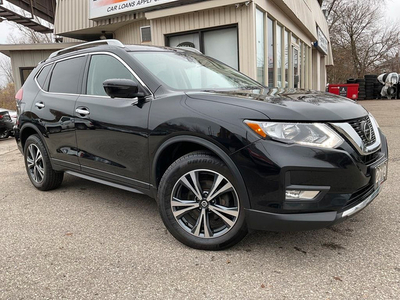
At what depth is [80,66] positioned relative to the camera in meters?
3.79

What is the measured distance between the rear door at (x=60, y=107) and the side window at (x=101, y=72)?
187 mm

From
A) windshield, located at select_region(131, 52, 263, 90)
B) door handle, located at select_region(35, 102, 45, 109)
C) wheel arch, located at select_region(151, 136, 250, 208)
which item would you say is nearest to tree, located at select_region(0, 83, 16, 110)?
door handle, located at select_region(35, 102, 45, 109)

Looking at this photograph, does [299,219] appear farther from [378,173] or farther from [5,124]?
[5,124]

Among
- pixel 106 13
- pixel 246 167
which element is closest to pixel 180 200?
pixel 246 167

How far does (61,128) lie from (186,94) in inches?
69.1

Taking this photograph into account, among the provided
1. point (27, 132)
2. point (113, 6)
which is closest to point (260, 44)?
point (113, 6)

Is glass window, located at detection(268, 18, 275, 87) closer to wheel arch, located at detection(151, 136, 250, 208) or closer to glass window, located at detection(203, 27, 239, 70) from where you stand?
glass window, located at detection(203, 27, 239, 70)

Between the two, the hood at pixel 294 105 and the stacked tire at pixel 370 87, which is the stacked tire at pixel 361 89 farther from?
the hood at pixel 294 105

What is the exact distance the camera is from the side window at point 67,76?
149 inches

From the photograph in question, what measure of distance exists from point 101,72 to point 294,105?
2.08 m

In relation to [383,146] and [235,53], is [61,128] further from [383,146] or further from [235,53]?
[235,53]

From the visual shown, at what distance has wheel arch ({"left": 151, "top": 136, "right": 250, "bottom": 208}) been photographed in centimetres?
238

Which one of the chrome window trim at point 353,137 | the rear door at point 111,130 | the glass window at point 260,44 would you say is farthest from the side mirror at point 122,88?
the glass window at point 260,44

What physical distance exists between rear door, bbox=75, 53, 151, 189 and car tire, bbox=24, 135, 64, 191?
872 millimetres
